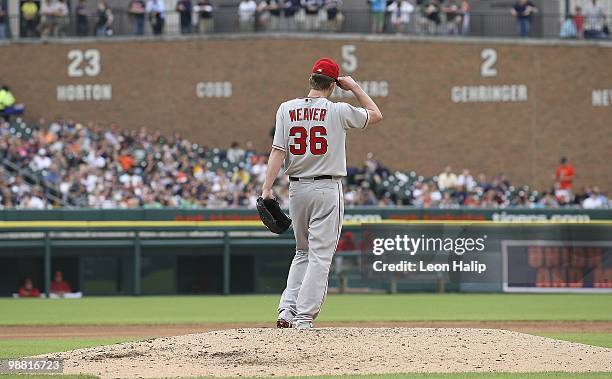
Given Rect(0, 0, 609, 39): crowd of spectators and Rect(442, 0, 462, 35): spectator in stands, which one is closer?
Rect(0, 0, 609, 39): crowd of spectators

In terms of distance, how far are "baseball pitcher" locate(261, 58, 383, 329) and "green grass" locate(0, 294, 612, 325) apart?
20.2 ft

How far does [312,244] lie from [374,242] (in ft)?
38.9

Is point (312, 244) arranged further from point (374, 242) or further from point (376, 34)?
point (376, 34)

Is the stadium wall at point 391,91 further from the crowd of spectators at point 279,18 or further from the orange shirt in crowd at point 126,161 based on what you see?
the orange shirt in crowd at point 126,161

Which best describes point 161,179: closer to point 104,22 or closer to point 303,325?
point 104,22

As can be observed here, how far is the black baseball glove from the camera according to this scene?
421 inches

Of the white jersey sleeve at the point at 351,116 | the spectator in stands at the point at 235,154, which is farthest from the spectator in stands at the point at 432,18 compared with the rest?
the white jersey sleeve at the point at 351,116

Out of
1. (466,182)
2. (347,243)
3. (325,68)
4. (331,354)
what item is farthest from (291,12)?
(331,354)

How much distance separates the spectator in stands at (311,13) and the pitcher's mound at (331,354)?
24868 millimetres

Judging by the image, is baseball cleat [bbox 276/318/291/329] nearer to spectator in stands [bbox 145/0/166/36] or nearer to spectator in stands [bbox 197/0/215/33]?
spectator in stands [bbox 197/0/215/33]

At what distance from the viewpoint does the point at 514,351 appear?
9.97m

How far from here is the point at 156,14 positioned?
35281mm

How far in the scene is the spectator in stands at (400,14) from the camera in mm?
35312

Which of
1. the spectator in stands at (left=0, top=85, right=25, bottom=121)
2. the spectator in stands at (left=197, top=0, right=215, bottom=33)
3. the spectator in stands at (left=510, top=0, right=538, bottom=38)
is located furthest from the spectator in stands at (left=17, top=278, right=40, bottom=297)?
the spectator in stands at (left=510, top=0, right=538, bottom=38)
